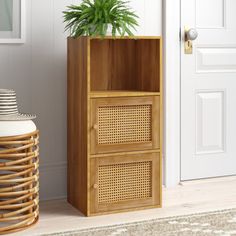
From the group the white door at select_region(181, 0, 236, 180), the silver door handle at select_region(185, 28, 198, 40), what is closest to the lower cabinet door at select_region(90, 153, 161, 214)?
the white door at select_region(181, 0, 236, 180)

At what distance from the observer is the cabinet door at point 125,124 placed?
2811 mm

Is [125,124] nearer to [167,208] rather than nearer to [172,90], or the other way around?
[167,208]

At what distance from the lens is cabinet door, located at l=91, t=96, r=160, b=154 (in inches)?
111

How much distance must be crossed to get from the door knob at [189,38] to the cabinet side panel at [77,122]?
80cm

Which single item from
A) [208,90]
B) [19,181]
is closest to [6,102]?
[19,181]

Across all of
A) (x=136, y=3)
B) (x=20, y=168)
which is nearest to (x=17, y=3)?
(x=136, y=3)

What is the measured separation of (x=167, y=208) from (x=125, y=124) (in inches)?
19.1

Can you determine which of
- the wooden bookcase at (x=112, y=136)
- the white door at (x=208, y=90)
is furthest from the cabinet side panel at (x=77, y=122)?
the white door at (x=208, y=90)

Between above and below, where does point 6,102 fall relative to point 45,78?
below

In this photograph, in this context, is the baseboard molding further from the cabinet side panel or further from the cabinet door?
the cabinet door

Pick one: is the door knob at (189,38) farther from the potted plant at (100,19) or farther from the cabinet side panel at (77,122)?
the cabinet side panel at (77,122)

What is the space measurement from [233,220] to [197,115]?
3.11 ft

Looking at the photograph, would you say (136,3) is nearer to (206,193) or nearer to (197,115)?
(197,115)

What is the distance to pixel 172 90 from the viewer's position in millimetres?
3436
